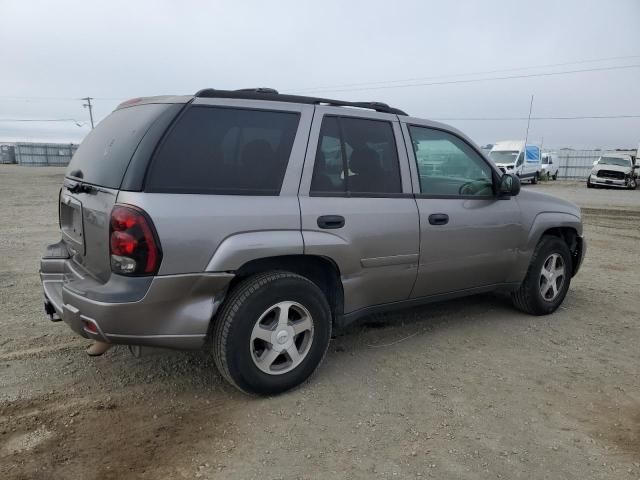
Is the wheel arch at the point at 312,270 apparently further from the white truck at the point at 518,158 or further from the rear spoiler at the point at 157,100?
the white truck at the point at 518,158

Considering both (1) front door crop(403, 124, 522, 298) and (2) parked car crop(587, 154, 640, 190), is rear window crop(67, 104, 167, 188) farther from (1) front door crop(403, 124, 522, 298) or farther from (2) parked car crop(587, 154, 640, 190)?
(2) parked car crop(587, 154, 640, 190)

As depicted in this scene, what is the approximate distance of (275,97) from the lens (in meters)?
3.25

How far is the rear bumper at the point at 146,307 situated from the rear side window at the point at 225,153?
51 cm

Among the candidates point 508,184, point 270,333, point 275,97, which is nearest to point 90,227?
point 270,333

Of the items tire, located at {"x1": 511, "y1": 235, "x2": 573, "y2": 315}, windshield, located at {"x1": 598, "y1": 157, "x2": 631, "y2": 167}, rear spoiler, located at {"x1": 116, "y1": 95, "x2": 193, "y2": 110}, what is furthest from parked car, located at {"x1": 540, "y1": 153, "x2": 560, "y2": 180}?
rear spoiler, located at {"x1": 116, "y1": 95, "x2": 193, "y2": 110}

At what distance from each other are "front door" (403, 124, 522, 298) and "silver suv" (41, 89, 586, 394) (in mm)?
16

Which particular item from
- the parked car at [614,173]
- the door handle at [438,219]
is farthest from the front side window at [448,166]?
the parked car at [614,173]

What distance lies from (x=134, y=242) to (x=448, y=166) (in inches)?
101

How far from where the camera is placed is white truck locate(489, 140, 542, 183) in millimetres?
27020

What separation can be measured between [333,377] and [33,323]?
268 centimetres

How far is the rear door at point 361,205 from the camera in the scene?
326cm

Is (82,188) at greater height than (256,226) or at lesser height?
greater

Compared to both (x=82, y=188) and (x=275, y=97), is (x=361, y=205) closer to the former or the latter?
(x=275, y=97)

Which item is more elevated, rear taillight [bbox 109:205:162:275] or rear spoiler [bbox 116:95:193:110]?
rear spoiler [bbox 116:95:193:110]
